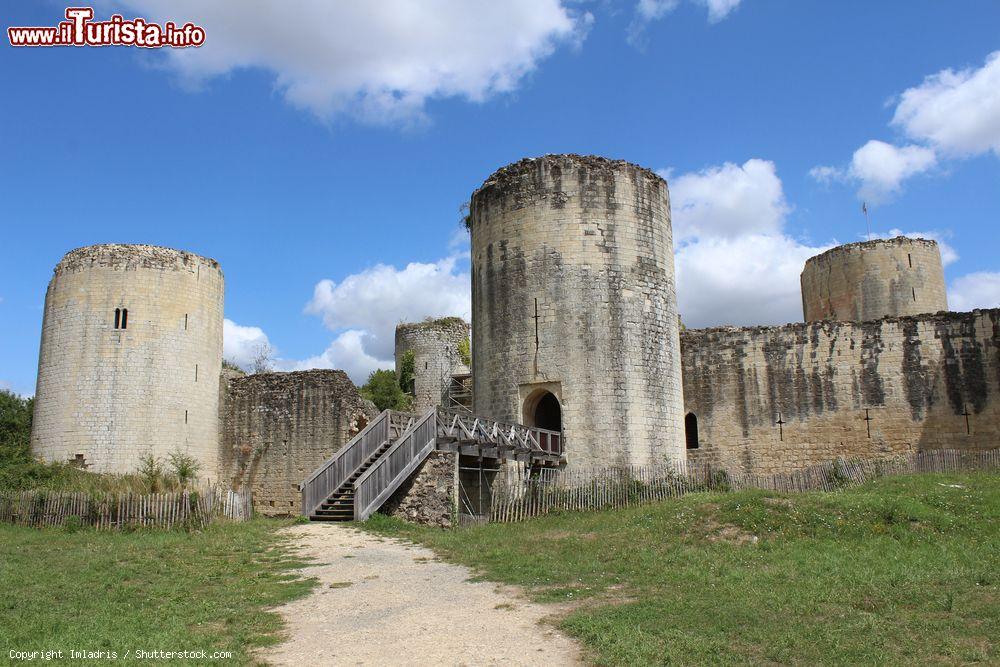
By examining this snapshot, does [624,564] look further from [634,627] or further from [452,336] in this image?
[452,336]

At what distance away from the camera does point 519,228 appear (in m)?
22.6

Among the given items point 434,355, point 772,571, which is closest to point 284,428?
point 434,355

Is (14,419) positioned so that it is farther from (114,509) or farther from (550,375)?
(550,375)

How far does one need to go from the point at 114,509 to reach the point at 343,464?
15.1ft

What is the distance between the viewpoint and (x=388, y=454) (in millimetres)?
17172

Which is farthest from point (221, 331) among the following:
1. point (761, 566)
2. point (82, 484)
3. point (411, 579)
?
point (761, 566)

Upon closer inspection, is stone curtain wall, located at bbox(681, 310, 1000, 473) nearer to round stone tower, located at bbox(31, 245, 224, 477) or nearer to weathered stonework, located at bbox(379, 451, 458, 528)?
weathered stonework, located at bbox(379, 451, 458, 528)

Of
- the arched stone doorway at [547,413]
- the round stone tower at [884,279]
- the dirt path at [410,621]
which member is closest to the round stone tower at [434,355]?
the arched stone doorway at [547,413]

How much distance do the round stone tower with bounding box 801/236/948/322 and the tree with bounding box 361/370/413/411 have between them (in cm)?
1786

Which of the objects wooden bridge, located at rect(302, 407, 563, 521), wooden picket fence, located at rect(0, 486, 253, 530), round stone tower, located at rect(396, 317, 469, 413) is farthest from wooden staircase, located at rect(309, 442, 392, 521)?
round stone tower, located at rect(396, 317, 469, 413)

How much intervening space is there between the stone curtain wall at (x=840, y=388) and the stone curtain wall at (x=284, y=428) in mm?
10876

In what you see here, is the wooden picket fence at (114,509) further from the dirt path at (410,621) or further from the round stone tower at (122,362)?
the round stone tower at (122,362)

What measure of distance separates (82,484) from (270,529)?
4.99m

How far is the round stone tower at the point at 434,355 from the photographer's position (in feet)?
128
